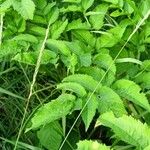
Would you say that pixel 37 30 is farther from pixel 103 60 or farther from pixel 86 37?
pixel 103 60

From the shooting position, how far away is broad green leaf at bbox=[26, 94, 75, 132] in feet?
3.95

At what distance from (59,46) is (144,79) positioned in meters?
0.32

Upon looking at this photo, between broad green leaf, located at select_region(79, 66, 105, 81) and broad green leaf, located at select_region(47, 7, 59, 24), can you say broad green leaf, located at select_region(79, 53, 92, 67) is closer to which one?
broad green leaf, located at select_region(79, 66, 105, 81)

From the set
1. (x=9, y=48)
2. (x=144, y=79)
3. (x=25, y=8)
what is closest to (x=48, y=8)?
(x=25, y=8)

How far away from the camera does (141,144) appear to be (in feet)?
2.77

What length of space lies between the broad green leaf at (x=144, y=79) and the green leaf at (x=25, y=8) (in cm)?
45

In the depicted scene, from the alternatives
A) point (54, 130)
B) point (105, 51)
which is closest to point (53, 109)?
point (54, 130)

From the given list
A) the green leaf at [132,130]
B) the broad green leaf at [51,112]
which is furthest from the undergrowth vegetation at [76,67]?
the green leaf at [132,130]

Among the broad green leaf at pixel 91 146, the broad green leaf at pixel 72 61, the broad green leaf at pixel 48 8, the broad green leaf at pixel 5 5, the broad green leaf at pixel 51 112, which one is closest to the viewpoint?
the broad green leaf at pixel 91 146

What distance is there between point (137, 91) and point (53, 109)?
0.92ft

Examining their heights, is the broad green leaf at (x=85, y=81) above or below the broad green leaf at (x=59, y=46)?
below

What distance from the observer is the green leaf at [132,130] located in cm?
84

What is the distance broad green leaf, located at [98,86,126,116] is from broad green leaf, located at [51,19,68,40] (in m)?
0.34

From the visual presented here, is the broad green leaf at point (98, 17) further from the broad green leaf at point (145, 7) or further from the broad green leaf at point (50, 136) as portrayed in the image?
the broad green leaf at point (50, 136)
